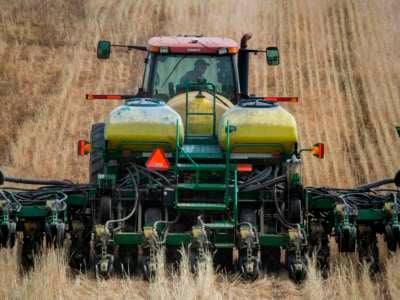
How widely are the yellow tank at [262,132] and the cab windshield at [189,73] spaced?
1907 mm

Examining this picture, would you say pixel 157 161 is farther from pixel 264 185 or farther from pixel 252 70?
pixel 252 70

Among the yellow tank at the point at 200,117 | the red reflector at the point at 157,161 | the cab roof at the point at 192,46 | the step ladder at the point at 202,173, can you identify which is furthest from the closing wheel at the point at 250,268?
the cab roof at the point at 192,46

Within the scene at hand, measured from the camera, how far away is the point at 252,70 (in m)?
22.9

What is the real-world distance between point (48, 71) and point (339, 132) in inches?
254

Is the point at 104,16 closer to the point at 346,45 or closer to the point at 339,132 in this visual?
the point at 346,45

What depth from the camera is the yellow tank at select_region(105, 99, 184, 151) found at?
11000 mm

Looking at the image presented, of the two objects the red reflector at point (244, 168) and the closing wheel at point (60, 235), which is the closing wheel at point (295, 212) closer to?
the red reflector at point (244, 168)

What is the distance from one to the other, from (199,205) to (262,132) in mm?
1085

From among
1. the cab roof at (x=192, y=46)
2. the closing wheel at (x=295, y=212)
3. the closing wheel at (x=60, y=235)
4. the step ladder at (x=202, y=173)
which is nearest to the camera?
the closing wheel at (x=60, y=235)

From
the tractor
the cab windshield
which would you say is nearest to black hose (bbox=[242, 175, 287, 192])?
the tractor

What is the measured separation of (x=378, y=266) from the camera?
10672 mm

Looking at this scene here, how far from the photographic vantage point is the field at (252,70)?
17953 millimetres

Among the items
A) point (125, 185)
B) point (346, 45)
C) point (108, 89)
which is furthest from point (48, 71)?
point (125, 185)

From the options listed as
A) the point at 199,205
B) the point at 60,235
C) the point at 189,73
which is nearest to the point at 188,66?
the point at 189,73
